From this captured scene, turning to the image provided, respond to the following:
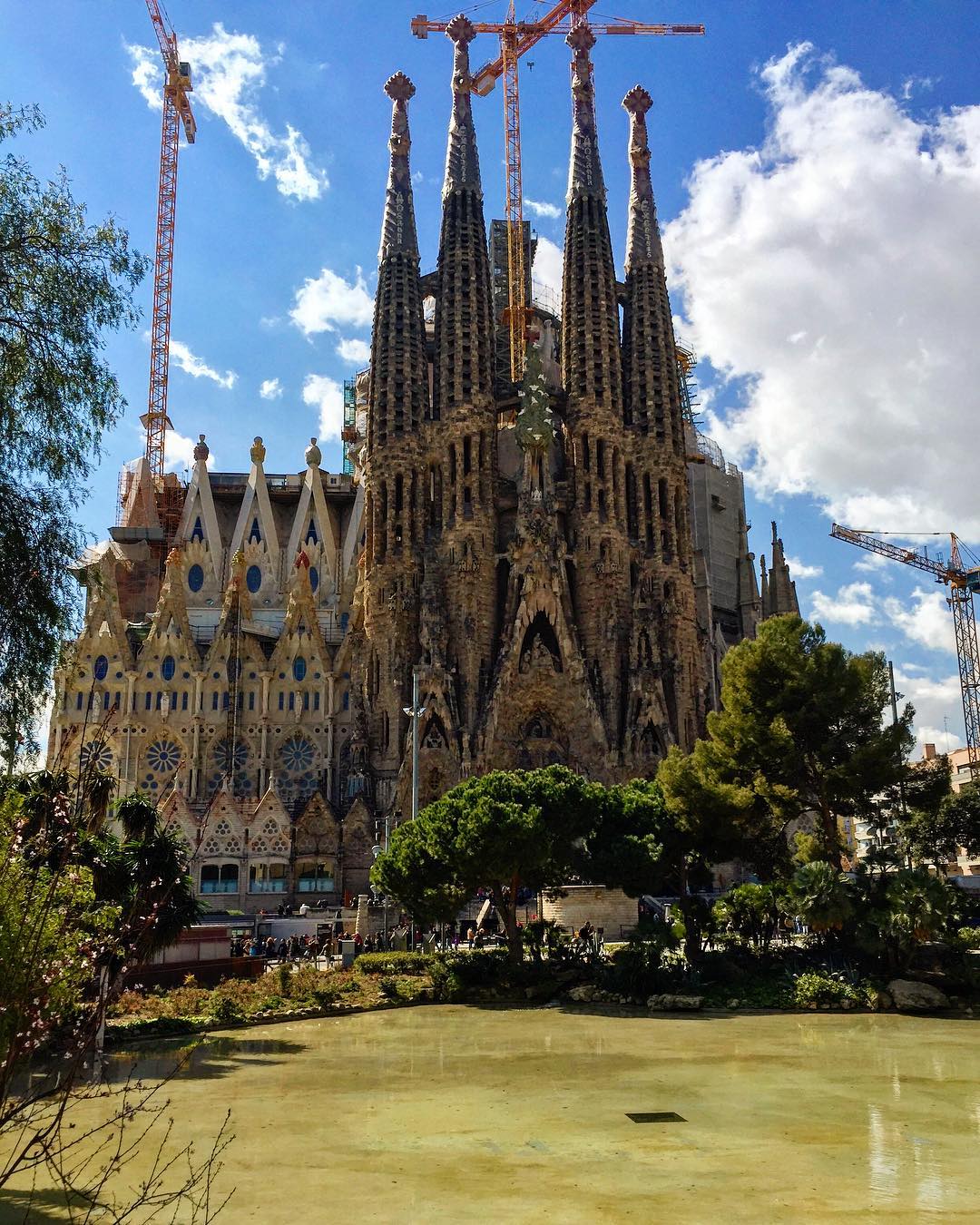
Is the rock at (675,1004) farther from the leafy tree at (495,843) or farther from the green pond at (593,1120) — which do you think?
the leafy tree at (495,843)

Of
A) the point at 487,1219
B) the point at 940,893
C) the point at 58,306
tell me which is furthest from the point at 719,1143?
the point at 940,893

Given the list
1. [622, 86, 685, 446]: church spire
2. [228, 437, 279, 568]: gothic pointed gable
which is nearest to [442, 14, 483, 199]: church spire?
[622, 86, 685, 446]: church spire

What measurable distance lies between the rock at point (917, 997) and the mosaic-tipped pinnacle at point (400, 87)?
183 ft

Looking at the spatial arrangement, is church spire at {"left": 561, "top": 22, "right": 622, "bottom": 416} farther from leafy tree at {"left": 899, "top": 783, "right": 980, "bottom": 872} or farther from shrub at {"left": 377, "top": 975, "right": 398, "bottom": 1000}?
shrub at {"left": 377, "top": 975, "right": 398, "bottom": 1000}

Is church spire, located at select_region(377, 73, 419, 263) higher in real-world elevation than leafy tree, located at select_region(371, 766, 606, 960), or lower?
higher

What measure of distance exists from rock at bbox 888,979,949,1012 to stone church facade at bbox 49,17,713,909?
27.6 m

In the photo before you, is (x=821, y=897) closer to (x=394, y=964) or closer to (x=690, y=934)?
(x=690, y=934)

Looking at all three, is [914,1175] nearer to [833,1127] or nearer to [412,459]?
[833,1127]

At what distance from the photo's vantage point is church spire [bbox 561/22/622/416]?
199 feet

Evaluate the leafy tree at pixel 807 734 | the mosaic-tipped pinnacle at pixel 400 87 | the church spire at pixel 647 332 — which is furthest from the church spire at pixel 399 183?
the leafy tree at pixel 807 734

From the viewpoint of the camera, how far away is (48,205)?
459 inches

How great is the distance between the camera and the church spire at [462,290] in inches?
2343

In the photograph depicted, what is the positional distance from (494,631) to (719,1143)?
145 feet

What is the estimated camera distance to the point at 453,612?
183 feet
